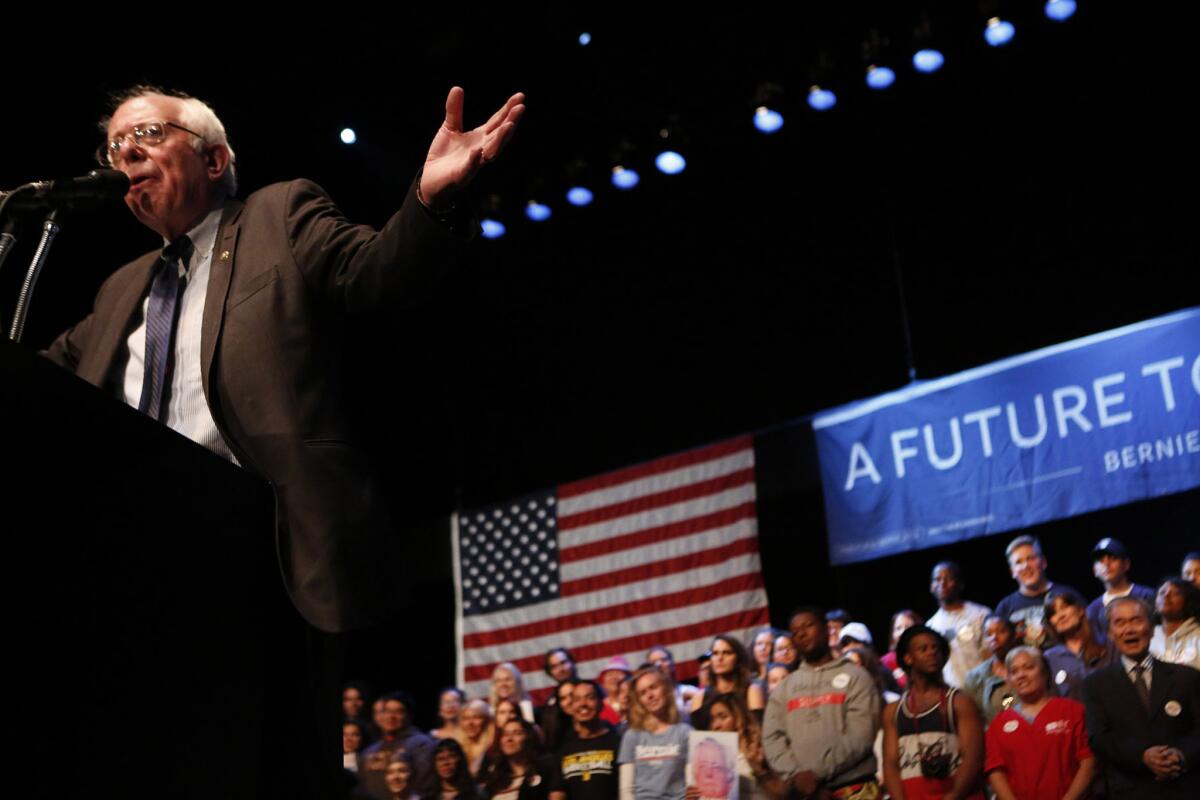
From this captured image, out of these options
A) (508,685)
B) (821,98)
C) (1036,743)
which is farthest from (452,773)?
(821,98)

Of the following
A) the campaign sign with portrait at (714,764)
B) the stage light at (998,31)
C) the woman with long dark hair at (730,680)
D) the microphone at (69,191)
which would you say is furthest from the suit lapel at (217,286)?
the stage light at (998,31)

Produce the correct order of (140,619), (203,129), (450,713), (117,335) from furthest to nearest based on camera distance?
(450,713) → (203,129) → (117,335) → (140,619)

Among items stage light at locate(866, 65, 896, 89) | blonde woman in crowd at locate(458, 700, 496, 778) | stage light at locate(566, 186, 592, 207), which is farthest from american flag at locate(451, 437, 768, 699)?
stage light at locate(866, 65, 896, 89)

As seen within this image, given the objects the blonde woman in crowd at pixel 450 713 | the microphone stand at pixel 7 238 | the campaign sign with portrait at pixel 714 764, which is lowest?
the campaign sign with portrait at pixel 714 764

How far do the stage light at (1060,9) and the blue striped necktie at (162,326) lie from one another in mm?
4996

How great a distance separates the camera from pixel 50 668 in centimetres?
111

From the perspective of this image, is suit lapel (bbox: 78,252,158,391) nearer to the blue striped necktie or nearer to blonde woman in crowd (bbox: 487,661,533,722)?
the blue striped necktie

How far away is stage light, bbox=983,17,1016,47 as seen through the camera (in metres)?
5.79

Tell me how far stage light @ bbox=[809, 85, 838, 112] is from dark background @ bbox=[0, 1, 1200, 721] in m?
0.07

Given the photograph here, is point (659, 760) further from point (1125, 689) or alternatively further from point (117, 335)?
point (117, 335)

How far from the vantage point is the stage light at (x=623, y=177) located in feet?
22.2

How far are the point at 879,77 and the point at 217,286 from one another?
5060mm

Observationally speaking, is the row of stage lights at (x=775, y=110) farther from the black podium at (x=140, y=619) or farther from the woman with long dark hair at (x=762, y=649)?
the black podium at (x=140, y=619)

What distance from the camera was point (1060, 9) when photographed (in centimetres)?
575
